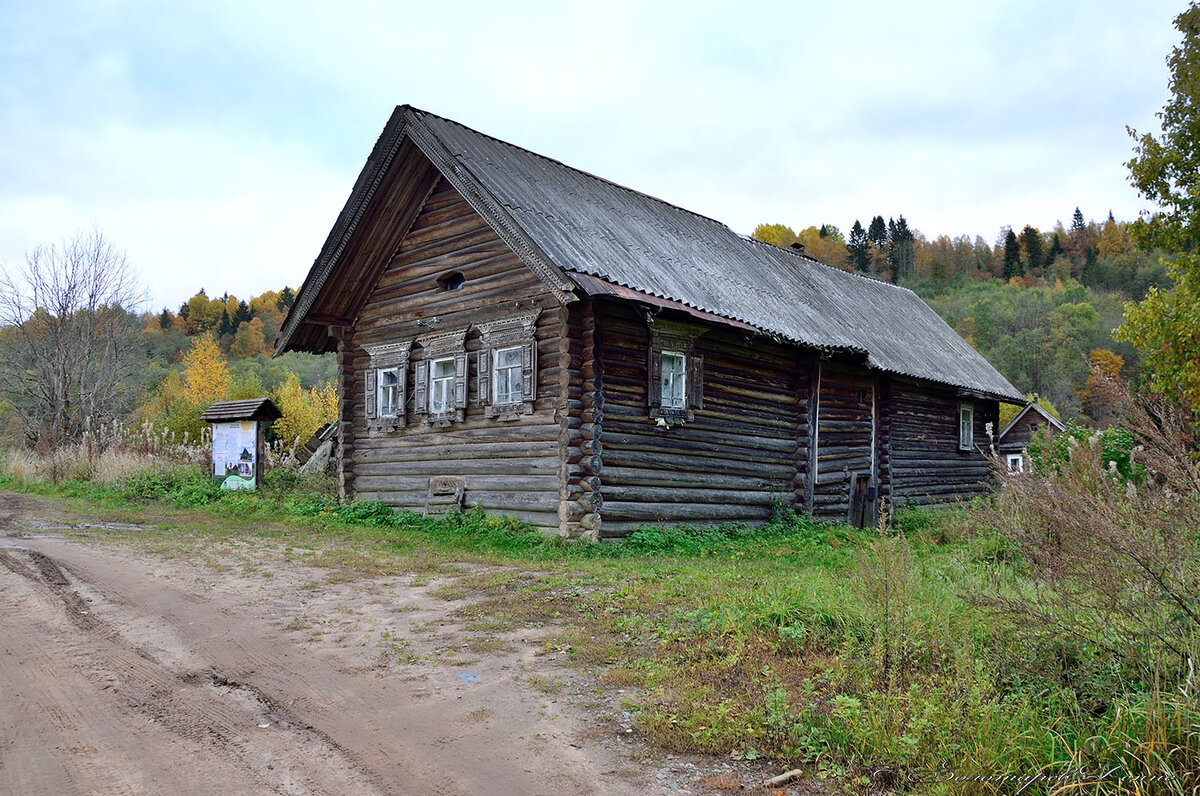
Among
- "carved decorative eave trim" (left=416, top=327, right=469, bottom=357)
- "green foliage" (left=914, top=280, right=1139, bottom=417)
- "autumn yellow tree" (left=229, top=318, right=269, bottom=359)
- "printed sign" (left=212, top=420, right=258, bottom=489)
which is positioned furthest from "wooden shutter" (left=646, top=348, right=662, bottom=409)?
"autumn yellow tree" (left=229, top=318, right=269, bottom=359)

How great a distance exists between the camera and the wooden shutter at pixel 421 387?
14.5 m

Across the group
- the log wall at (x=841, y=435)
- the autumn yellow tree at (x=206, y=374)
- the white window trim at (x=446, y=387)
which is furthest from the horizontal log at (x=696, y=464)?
the autumn yellow tree at (x=206, y=374)

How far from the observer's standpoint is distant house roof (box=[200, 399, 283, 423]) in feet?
56.6

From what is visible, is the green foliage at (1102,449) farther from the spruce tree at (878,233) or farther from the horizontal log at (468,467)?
the spruce tree at (878,233)

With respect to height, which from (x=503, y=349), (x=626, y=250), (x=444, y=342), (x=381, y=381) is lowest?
(x=381, y=381)

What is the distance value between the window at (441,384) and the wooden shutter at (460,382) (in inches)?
16.3

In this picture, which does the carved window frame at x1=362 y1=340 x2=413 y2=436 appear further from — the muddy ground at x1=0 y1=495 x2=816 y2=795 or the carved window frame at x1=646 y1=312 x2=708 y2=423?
the muddy ground at x1=0 y1=495 x2=816 y2=795

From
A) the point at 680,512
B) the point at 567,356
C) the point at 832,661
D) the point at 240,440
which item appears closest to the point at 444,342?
the point at 567,356

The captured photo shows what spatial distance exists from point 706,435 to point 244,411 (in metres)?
10.2

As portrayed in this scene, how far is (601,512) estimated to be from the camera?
11.9m

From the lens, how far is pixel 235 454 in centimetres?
1795

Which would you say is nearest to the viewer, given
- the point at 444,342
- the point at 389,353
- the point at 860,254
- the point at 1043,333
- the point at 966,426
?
the point at 444,342

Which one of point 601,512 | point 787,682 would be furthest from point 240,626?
point 601,512

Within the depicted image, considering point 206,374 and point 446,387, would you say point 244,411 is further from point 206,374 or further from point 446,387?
point 206,374
